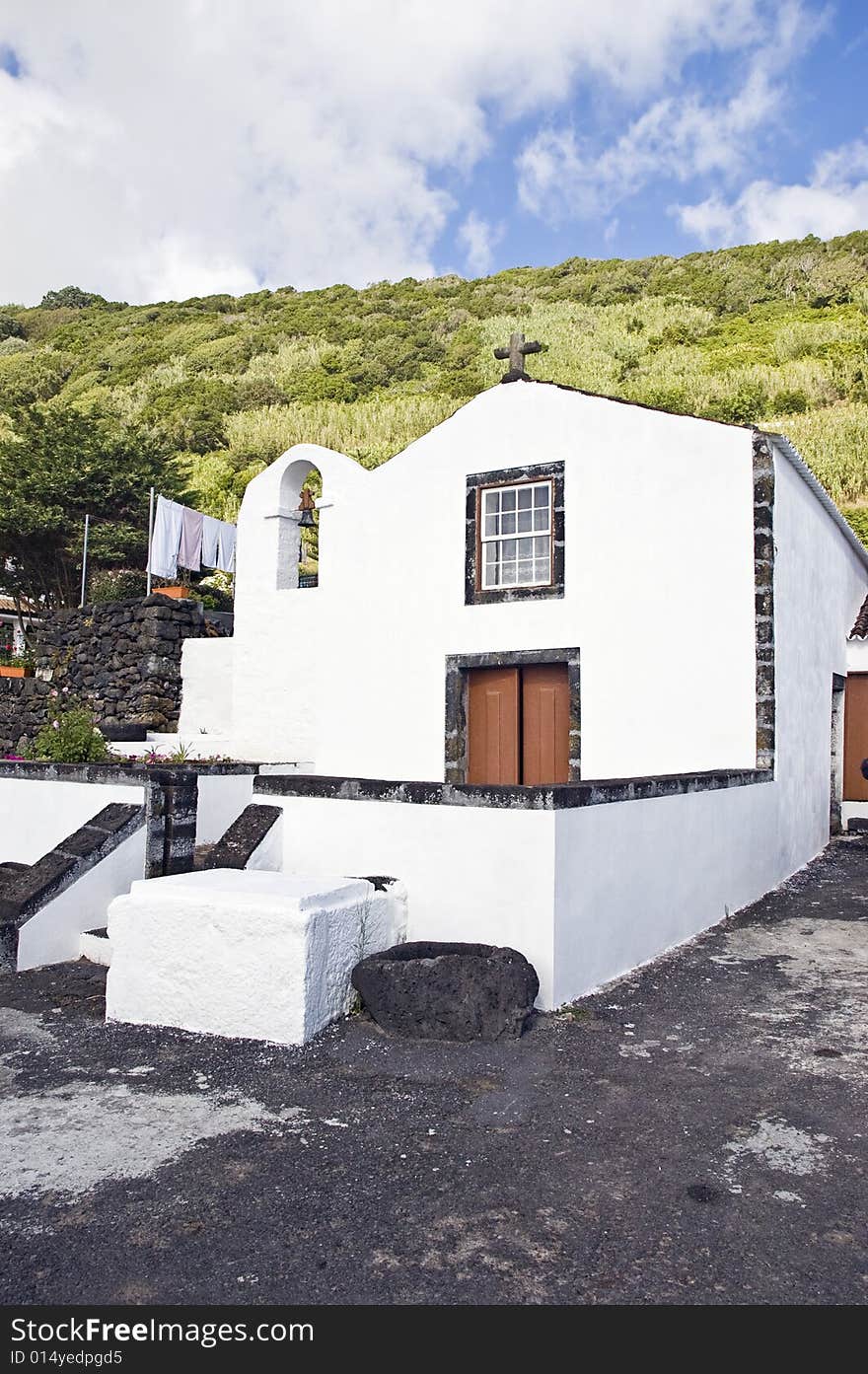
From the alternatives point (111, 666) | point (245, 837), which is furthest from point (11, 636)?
point (245, 837)

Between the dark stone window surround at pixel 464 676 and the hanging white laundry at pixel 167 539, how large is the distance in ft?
31.5

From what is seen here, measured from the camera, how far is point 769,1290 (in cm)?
279

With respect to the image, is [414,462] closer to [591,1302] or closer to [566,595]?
[566,595]

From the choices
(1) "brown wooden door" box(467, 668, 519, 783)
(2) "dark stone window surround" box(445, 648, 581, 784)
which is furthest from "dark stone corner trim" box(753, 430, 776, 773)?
(1) "brown wooden door" box(467, 668, 519, 783)

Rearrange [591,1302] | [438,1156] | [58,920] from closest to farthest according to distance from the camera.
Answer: [591,1302] < [438,1156] < [58,920]

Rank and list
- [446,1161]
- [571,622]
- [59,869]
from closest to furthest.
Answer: [446,1161] < [59,869] < [571,622]

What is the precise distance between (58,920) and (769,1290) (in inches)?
214

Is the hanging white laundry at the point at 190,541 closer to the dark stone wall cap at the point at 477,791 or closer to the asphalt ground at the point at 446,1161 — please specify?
the dark stone wall cap at the point at 477,791

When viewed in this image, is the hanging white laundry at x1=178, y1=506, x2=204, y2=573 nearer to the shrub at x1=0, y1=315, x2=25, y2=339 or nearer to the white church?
the white church

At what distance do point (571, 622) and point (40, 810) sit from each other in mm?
6178

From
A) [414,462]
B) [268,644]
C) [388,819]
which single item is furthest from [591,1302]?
[268,644]

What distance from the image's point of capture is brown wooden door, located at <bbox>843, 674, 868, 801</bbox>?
1450 cm

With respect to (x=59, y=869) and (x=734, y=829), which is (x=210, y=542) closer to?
(x=59, y=869)

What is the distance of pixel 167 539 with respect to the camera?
19.5 meters
